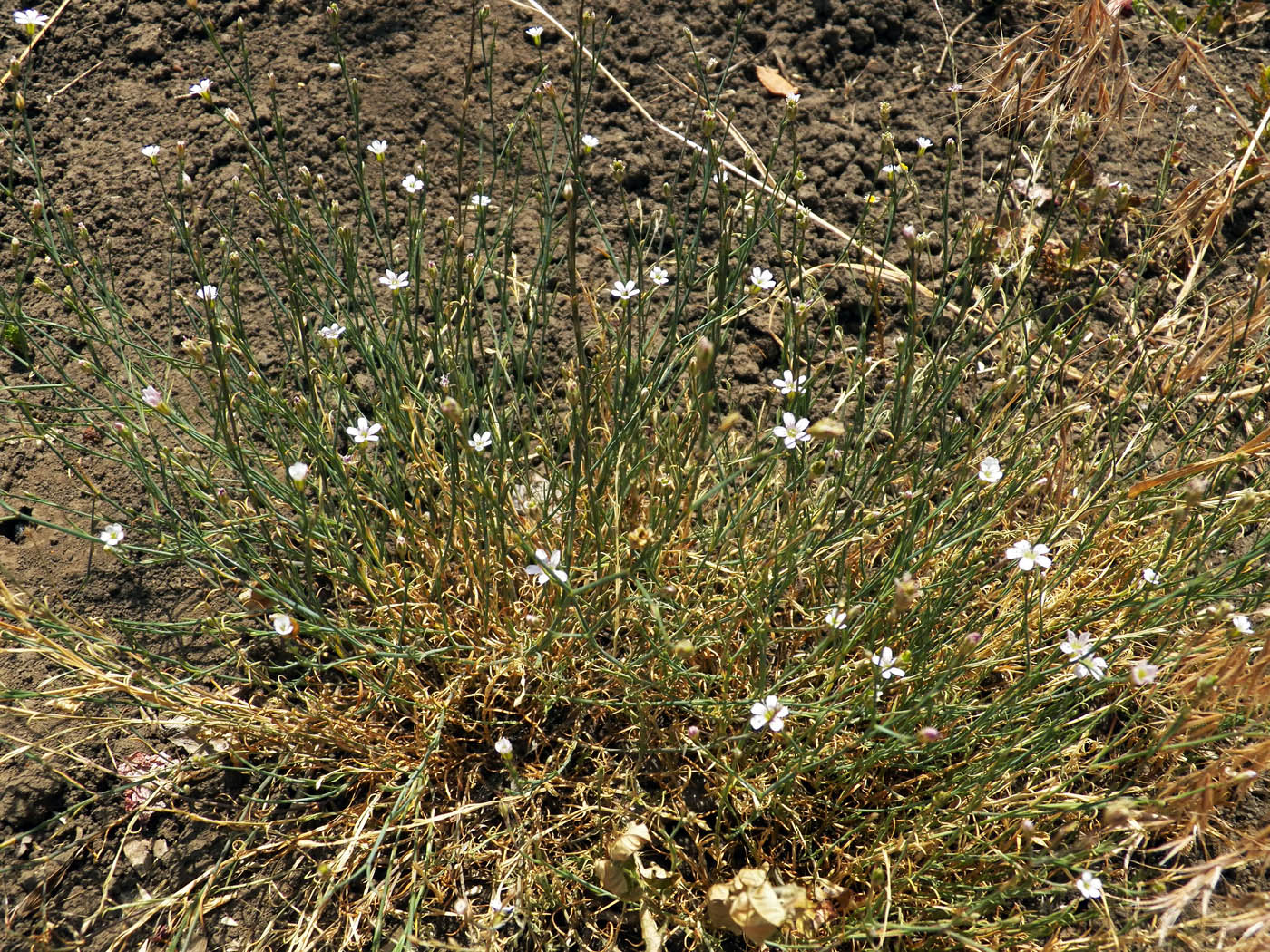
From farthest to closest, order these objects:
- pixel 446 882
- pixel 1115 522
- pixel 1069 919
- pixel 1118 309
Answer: pixel 1118 309 → pixel 1115 522 → pixel 446 882 → pixel 1069 919

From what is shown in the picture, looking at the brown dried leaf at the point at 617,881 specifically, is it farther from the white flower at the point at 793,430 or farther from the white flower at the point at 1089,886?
the white flower at the point at 793,430

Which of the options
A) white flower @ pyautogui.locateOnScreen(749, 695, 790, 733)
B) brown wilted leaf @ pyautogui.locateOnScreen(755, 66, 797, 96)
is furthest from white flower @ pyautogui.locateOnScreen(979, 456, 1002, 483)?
brown wilted leaf @ pyautogui.locateOnScreen(755, 66, 797, 96)

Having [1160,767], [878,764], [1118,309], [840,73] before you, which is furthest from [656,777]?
[840,73]

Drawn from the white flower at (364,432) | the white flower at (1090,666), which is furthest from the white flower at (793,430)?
the white flower at (364,432)

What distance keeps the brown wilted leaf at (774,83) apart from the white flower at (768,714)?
2567mm

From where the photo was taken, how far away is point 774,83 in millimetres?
3645

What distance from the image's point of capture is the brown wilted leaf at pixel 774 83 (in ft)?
11.9

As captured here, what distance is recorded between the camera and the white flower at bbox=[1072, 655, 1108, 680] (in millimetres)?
1918

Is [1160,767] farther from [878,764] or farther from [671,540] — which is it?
[671,540]

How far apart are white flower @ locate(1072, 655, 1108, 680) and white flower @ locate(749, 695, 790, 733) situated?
0.61m

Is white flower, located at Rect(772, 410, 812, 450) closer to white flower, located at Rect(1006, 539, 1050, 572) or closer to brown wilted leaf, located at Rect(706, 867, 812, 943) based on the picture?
white flower, located at Rect(1006, 539, 1050, 572)

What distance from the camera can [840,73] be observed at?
145 inches

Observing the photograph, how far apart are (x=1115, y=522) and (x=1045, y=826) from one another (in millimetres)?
862

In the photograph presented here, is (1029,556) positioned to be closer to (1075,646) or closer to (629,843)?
(1075,646)
